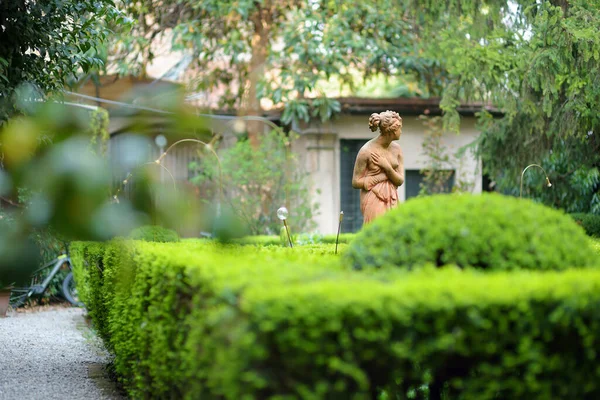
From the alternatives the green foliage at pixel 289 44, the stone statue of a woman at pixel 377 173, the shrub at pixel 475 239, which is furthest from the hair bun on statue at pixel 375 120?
the green foliage at pixel 289 44

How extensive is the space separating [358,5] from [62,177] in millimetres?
16626

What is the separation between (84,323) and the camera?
440 inches

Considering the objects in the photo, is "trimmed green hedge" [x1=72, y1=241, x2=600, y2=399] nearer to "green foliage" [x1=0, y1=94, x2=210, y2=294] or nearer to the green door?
"green foliage" [x1=0, y1=94, x2=210, y2=294]

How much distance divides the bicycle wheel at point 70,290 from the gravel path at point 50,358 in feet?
2.23

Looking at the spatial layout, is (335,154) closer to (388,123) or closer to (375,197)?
(375,197)

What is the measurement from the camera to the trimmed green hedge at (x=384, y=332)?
280cm

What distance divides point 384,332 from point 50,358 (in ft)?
20.9

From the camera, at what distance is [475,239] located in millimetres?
3785

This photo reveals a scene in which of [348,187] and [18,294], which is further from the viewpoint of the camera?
[348,187]

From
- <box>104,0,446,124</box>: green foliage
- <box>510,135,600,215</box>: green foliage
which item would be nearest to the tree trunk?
<box>104,0,446,124</box>: green foliage

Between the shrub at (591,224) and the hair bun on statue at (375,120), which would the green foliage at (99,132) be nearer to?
the hair bun on statue at (375,120)

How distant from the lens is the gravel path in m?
6.63

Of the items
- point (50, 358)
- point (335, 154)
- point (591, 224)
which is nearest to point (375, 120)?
point (50, 358)

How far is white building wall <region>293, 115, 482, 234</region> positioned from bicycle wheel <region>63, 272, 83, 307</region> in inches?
230
